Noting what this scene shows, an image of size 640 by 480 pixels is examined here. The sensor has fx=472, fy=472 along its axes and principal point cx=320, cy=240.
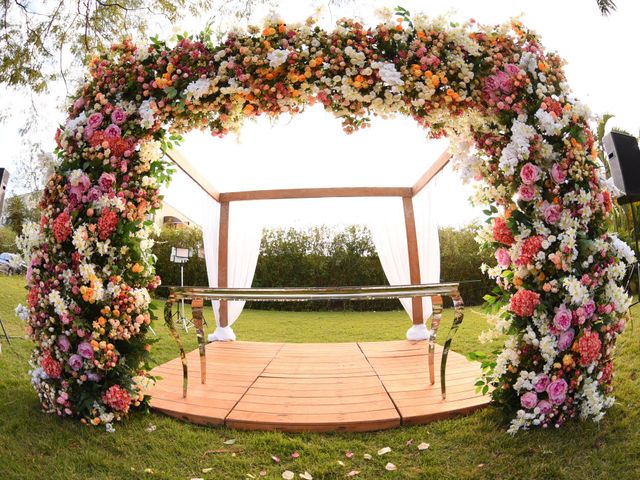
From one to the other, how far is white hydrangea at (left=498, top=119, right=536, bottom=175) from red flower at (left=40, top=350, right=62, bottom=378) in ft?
10.4

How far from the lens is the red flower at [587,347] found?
2826 mm

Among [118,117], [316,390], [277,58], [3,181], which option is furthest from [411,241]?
[3,181]

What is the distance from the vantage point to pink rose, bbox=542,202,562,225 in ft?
9.53

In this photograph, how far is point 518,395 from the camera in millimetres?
2984

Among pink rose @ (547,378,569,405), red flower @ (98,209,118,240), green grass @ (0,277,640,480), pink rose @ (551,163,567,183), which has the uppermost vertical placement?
pink rose @ (551,163,567,183)

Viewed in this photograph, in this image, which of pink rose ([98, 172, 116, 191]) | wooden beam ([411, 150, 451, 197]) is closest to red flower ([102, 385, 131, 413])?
pink rose ([98, 172, 116, 191])

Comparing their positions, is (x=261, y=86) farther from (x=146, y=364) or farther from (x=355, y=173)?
(x=355, y=173)

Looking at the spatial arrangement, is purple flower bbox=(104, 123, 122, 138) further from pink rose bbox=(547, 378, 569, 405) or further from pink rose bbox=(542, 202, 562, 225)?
pink rose bbox=(547, 378, 569, 405)

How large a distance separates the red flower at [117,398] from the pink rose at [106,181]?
132cm

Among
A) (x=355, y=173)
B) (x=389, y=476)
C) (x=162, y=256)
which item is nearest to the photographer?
(x=389, y=476)

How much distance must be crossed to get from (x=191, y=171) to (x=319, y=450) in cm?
357

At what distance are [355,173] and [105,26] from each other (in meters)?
3.88

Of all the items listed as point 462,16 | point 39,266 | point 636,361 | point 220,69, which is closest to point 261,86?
point 220,69

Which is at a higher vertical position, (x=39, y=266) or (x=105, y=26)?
(x=105, y=26)
